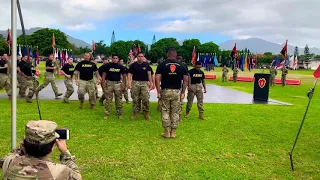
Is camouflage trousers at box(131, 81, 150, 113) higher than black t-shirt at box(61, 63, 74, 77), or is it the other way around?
black t-shirt at box(61, 63, 74, 77)

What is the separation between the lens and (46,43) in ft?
290

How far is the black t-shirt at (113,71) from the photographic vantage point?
9320 millimetres

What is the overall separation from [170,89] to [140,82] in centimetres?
198

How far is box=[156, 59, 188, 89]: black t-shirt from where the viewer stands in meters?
7.58

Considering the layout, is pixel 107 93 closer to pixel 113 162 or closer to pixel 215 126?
pixel 215 126

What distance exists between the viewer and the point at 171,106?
7609 mm

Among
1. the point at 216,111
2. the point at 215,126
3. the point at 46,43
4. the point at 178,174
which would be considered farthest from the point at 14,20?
the point at 46,43

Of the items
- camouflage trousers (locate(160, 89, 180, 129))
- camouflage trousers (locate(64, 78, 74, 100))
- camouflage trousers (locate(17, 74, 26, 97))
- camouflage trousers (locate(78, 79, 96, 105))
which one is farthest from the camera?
camouflage trousers (locate(17, 74, 26, 97))

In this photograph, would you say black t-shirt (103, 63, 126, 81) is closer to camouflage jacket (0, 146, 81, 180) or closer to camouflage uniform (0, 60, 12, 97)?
camouflage uniform (0, 60, 12, 97)

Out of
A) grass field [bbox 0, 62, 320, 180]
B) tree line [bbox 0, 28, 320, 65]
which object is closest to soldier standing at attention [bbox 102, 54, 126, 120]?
grass field [bbox 0, 62, 320, 180]

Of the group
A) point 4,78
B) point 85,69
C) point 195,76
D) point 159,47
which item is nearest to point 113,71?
point 85,69

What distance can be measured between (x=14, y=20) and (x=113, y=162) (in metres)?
Answer: 2.88

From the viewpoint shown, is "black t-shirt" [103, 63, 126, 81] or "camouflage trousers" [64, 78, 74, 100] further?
"camouflage trousers" [64, 78, 74, 100]

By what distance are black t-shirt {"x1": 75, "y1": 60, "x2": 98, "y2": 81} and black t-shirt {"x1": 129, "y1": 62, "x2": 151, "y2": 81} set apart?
1.90 meters
